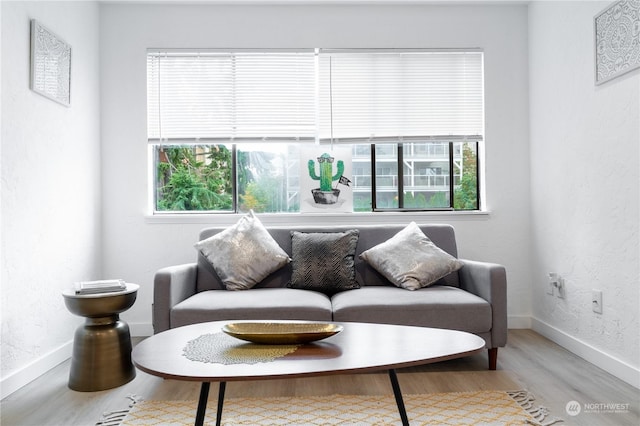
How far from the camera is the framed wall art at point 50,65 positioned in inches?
113

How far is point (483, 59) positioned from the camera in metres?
3.97

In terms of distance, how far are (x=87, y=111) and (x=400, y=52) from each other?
8.09 feet

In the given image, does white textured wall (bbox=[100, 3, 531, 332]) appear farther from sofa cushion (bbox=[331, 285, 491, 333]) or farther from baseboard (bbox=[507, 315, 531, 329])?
sofa cushion (bbox=[331, 285, 491, 333])

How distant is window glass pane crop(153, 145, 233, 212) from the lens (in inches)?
159

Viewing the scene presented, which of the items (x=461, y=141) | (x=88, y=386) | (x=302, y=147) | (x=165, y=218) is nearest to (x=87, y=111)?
(x=165, y=218)

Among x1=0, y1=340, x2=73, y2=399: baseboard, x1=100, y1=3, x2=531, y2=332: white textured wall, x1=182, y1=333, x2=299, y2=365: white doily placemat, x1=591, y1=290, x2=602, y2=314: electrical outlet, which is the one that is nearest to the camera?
x1=182, y1=333, x2=299, y2=365: white doily placemat

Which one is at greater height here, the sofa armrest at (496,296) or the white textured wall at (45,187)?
the white textured wall at (45,187)

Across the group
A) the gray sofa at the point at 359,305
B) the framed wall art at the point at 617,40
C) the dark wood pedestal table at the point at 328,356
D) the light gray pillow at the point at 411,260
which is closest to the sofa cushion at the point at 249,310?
the gray sofa at the point at 359,305

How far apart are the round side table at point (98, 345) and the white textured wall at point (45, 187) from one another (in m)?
0.33

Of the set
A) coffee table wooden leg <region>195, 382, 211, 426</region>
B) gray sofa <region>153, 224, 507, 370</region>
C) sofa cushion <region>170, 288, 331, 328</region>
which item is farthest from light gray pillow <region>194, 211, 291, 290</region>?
coffee table wooden leg <region>195, 382, 211, 426</region>

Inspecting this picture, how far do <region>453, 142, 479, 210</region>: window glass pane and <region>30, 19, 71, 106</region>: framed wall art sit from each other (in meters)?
2.98

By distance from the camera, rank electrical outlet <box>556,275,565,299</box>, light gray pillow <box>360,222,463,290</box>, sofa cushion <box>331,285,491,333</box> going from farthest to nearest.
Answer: electrical outlet <box>556,275,565,299</box> < light gray pillow <box>360,222,463,290</box> < sofa cushion <box>331,285,491,333</box>

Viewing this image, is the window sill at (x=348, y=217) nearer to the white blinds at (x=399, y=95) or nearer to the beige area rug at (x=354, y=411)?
the white blinds at (x=399, y=95)

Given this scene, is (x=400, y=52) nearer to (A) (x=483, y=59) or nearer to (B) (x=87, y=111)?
(A) (x=483, y=59)
